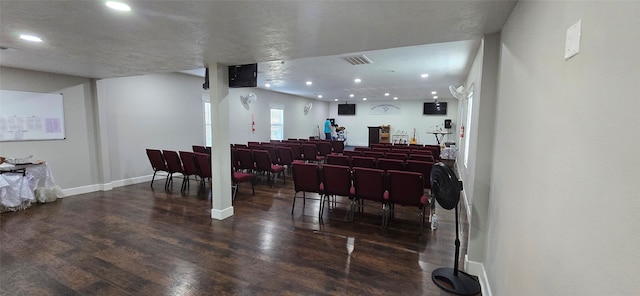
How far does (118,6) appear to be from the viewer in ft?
7.09

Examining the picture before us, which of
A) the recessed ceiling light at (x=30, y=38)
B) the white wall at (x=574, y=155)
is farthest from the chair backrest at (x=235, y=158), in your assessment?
the white wall at (x=574, y=155)

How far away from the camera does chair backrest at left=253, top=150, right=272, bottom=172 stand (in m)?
5.76

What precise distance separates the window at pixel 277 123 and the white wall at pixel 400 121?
5381 mm

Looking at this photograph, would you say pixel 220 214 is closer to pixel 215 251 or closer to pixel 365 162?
pixel 215 251

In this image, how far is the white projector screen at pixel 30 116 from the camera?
4.71 m

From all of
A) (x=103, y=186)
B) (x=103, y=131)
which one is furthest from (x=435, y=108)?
(x=103, y=186)

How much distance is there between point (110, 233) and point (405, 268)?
3784mm

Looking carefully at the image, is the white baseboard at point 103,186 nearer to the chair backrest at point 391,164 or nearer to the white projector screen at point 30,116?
the white projector screen at point 30,116

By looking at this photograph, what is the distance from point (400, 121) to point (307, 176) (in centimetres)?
1170

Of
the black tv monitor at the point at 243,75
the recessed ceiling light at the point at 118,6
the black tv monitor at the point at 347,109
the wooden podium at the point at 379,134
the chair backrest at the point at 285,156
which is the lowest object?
the chair backrest at the point at 285,156

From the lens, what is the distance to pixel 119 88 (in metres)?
6.20

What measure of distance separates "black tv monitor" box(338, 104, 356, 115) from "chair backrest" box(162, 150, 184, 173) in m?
11.5

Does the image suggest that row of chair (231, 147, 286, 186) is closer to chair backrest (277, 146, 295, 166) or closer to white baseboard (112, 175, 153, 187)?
chair backrest (277, 146, 295, 166)

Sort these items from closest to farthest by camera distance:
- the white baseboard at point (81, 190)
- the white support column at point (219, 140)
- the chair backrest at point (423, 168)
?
the white support column at point (219, 140), the chair backrest at point (423, 168), the white baseboard at point (81, 190)
